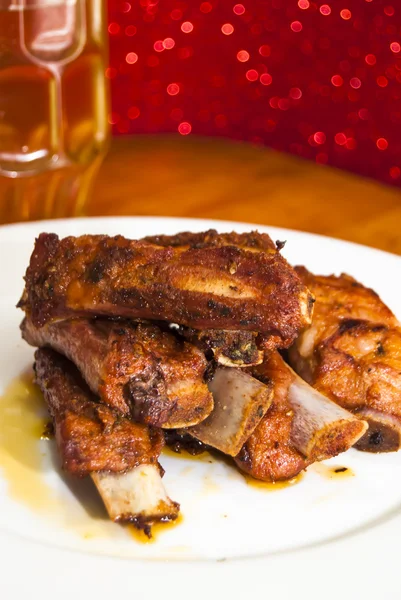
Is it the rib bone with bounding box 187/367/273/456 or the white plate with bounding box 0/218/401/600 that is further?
the rib bone with bounding box 187/367/273/456

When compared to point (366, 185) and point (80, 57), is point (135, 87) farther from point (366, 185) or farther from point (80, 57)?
point (366, 185)

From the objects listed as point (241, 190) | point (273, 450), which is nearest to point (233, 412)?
point (273, 450)

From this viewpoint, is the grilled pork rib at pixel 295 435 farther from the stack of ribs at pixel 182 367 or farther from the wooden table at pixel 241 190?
the wooden table at pixel 241 190

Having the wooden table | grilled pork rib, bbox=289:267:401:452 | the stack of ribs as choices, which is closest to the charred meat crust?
the stack of ribs

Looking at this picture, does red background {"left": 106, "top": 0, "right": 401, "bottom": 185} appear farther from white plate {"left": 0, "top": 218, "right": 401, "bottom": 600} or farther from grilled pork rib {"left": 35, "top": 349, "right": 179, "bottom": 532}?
grilled pork rib {"left": 35, "top": 349, "right": 179, "bottom": 532}

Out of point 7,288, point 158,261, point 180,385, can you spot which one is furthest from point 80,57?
point 180,385

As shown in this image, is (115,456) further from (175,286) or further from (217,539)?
(175,286)
